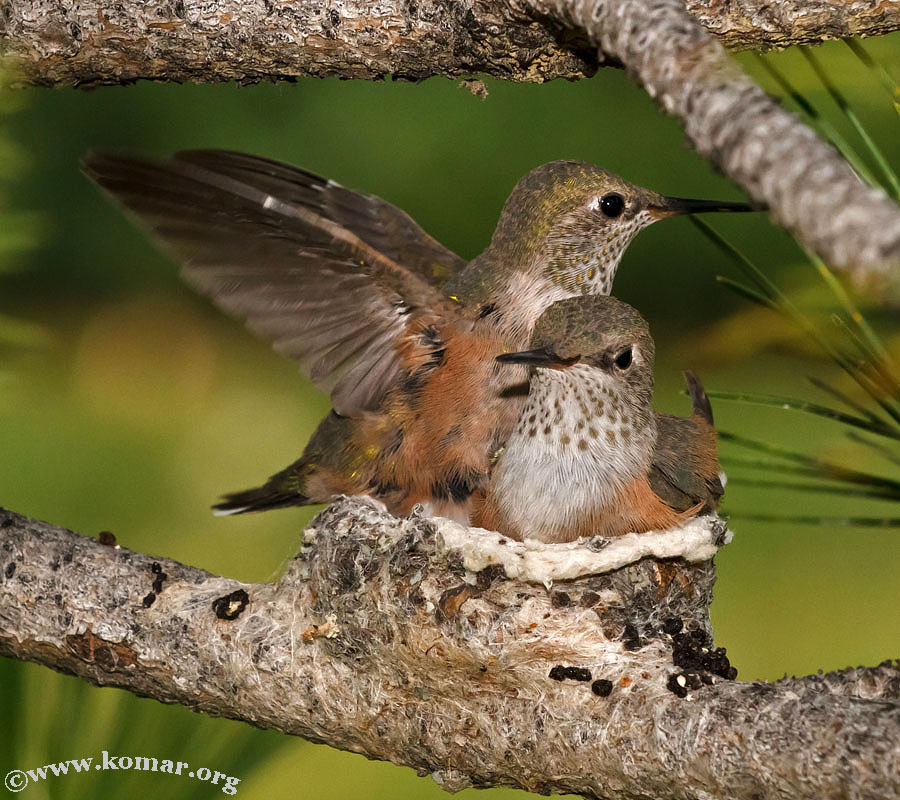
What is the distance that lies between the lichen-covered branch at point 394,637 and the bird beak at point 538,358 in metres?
0.29

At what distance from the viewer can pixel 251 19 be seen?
1.53 meters

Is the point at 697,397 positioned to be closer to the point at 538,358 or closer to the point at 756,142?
the point at 538,358

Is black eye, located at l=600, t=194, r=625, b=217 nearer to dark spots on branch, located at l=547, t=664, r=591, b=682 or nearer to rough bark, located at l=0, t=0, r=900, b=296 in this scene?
rough bark, located at l=0, t=0, r=900, b=296

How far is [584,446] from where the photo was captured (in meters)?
1.93

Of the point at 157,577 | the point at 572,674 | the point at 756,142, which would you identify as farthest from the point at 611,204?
the point at 756,142

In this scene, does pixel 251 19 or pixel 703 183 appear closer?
pixel 251 19

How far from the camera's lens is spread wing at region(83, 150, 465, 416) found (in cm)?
168

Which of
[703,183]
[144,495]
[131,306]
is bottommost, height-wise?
[144,495]

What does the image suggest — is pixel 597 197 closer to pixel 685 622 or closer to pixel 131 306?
pixel 685 622

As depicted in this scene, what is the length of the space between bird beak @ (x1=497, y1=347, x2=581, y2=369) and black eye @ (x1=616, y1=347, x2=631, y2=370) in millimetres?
155

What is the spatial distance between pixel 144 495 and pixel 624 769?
109 inches

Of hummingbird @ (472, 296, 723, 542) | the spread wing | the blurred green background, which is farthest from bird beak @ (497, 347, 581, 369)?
the blurred green background

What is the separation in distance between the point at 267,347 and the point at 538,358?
2.45 meters

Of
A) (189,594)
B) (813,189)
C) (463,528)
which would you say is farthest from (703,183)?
(813,189)
